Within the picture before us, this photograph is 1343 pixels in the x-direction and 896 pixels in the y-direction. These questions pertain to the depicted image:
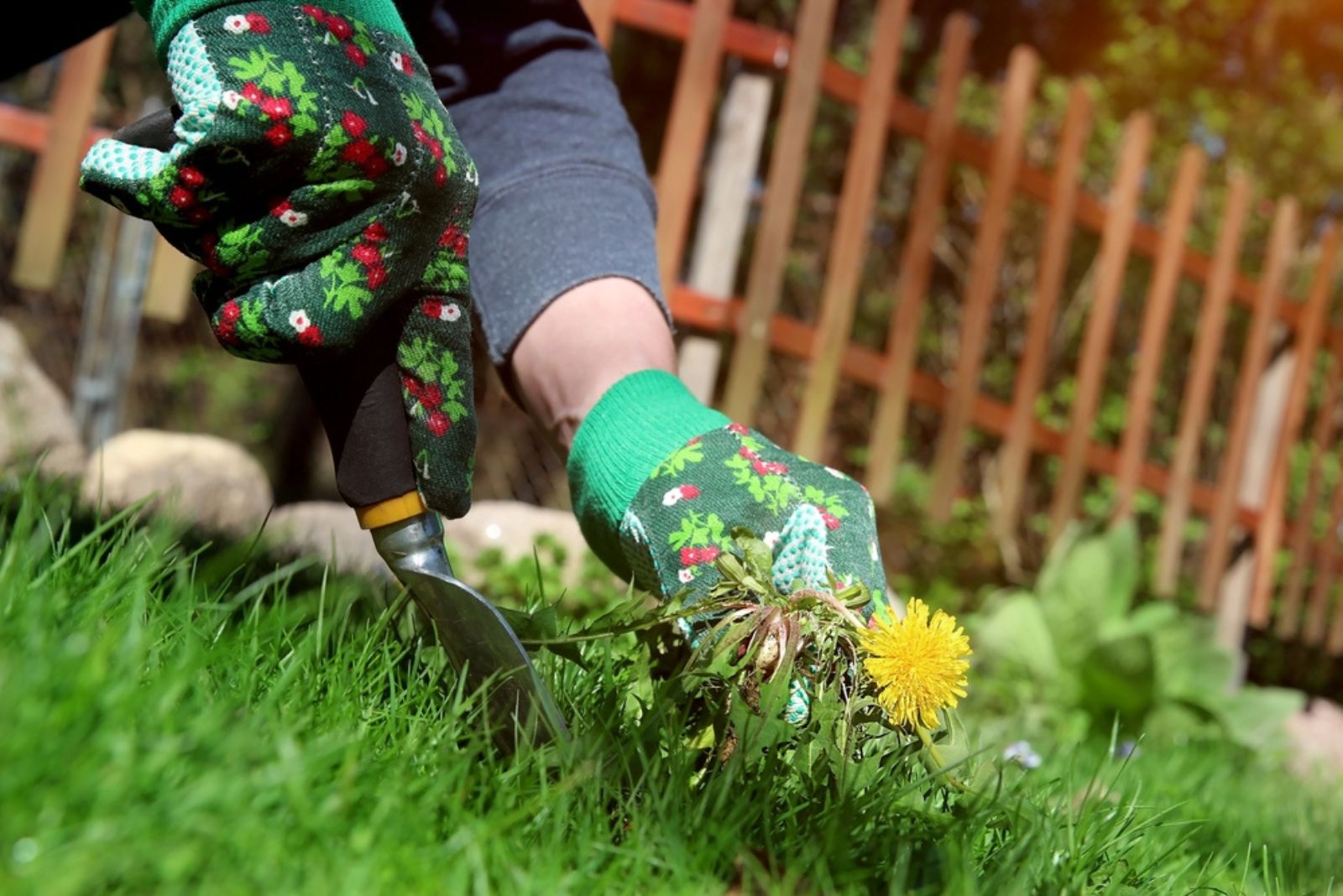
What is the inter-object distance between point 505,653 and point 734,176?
273cm

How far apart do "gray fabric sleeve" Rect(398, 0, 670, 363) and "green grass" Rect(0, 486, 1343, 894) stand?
0.43 m

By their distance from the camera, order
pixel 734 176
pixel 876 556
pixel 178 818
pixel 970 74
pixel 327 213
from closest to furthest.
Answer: pixel 178 818, pixel 327 213, pixel 876 556, pixel 734 176, pixel 970 74

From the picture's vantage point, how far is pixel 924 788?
1.16m

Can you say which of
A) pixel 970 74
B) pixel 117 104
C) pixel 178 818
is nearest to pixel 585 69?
pixel 178 818

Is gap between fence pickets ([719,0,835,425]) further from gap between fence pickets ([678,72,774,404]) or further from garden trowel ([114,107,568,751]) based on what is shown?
garden trowel ([114,107,568,751])

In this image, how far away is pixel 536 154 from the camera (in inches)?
65.1

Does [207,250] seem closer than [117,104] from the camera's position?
Yes

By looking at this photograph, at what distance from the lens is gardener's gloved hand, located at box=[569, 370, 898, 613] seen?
1.32 m

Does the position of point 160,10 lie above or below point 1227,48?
below

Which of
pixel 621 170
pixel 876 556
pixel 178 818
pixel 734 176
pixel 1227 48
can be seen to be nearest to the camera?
pixel 178 818

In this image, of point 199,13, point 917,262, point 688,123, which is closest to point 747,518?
point 199,13

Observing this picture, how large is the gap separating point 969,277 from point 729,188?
1.20 meters

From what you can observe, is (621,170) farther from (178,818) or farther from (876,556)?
(178,818)

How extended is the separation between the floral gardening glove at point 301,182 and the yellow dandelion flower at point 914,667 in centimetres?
41
